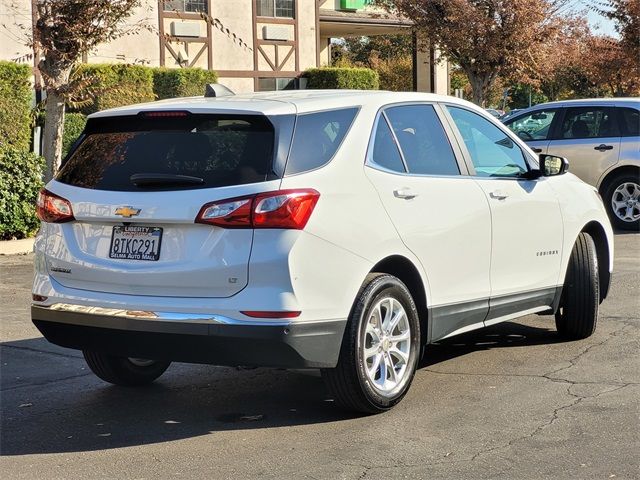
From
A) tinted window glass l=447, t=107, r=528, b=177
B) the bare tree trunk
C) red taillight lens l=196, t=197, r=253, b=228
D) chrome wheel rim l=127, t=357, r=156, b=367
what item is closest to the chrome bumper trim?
red taillight lens l=196, t=197, r=253, b=228

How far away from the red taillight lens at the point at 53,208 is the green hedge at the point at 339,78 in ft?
79.1

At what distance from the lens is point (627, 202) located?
1514 centimetres

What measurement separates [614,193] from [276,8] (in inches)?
688

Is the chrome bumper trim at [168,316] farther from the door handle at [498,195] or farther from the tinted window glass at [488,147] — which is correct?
the tinted window glass at [488,147]

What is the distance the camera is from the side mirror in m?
7.43

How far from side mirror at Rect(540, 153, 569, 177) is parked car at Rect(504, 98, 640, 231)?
25.4ft

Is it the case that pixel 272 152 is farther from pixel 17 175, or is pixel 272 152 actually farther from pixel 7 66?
pixel 7 66

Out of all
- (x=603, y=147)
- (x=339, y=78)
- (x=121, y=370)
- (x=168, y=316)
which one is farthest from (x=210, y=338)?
(x=339, y=78)

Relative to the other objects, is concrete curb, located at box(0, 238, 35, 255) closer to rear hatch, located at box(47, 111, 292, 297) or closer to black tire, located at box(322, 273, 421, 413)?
rear hatch, located at box(47, 111, 292, 297)

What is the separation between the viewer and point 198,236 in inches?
213

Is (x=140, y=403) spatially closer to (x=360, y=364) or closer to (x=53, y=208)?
(x=53, y=208)

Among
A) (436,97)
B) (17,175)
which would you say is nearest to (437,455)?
(436,97)

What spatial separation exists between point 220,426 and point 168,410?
48 cm

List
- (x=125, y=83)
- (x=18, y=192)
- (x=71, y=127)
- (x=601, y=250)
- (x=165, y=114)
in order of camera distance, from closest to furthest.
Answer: (x=165, y=114), (x=601, y=250), (x=18, y=192), (x=125, y=83), (x=71, y=127)
